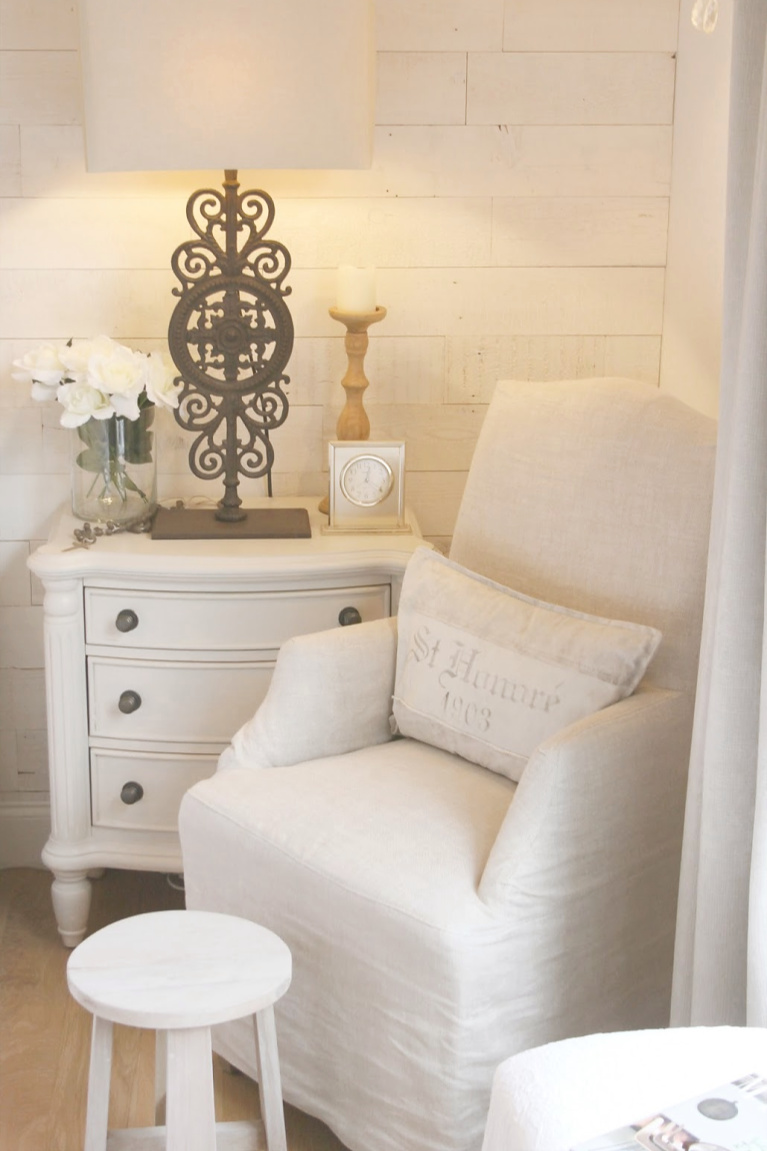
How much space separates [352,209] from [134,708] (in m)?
1.07

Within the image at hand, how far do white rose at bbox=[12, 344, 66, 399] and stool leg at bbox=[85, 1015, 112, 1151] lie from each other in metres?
1.20

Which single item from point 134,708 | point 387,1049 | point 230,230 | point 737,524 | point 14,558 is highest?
point 230,230

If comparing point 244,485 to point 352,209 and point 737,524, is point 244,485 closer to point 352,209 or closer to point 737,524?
point 352,209

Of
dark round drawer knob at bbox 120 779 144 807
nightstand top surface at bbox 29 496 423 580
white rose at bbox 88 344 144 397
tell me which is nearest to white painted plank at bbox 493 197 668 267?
nightstand top surface at bbox 29 496 423 580

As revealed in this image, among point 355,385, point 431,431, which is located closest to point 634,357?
point 431,431

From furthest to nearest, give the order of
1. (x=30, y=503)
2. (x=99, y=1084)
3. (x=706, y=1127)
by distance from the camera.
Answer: (x=30, y=503)
(x=99, y=1084)
(x=706, y=1127)

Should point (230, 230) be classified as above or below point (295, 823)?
above

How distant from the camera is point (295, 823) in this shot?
188 centimetres

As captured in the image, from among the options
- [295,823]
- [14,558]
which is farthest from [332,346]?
[295,823]

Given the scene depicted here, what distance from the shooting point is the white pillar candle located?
2.47 m

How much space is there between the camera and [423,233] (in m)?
2.69

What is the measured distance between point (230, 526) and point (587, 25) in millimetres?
1186

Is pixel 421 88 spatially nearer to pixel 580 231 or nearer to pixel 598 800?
pixel 580 231

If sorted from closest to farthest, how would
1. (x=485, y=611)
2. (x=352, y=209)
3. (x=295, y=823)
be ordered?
(x=295, y=823) → (x=485, y=611) → (x=352, y=209)
